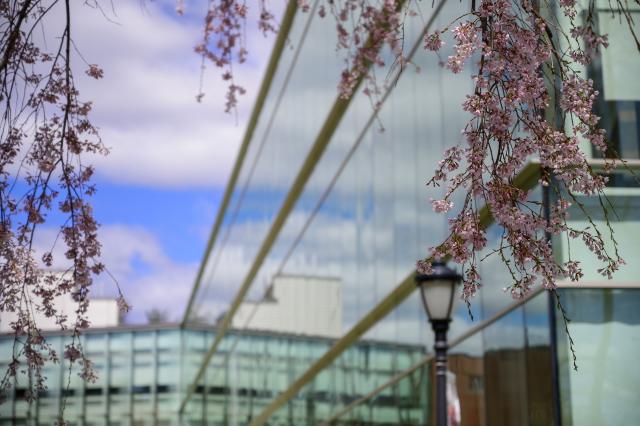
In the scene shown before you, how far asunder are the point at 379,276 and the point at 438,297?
6371mm

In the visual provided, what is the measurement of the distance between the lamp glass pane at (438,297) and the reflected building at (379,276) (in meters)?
A: 0.73

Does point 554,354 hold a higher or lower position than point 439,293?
lower

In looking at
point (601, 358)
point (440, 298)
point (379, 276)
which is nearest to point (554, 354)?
point (601, 358)

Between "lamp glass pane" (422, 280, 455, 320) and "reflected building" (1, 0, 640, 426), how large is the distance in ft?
2.41

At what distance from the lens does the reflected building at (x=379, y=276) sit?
904 cm

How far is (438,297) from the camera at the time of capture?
938cm

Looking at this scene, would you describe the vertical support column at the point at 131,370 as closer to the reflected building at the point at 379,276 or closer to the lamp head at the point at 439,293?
the reflected building at the point at 379,276

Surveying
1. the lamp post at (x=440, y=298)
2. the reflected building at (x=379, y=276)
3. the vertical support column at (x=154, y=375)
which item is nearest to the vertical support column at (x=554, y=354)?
the reflected building at (x=379, y=276)

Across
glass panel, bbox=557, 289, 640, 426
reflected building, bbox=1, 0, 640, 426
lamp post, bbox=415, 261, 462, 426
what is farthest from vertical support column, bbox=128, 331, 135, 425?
glass panel, bbox=557, 289, 640, 426

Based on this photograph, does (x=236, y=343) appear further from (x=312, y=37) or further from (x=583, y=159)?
(x=583, y=159)

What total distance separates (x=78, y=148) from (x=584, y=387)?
4.29 m

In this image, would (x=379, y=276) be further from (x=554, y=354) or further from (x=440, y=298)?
(x=554, y=354)

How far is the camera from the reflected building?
9.04 metres

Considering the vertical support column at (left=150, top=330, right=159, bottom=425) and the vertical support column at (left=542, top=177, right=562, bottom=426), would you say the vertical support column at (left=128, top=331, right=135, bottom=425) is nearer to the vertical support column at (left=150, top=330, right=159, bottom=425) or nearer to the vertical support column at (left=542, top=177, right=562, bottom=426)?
the vertical support column at (left=150, top=330, right=159, bottom=425)
